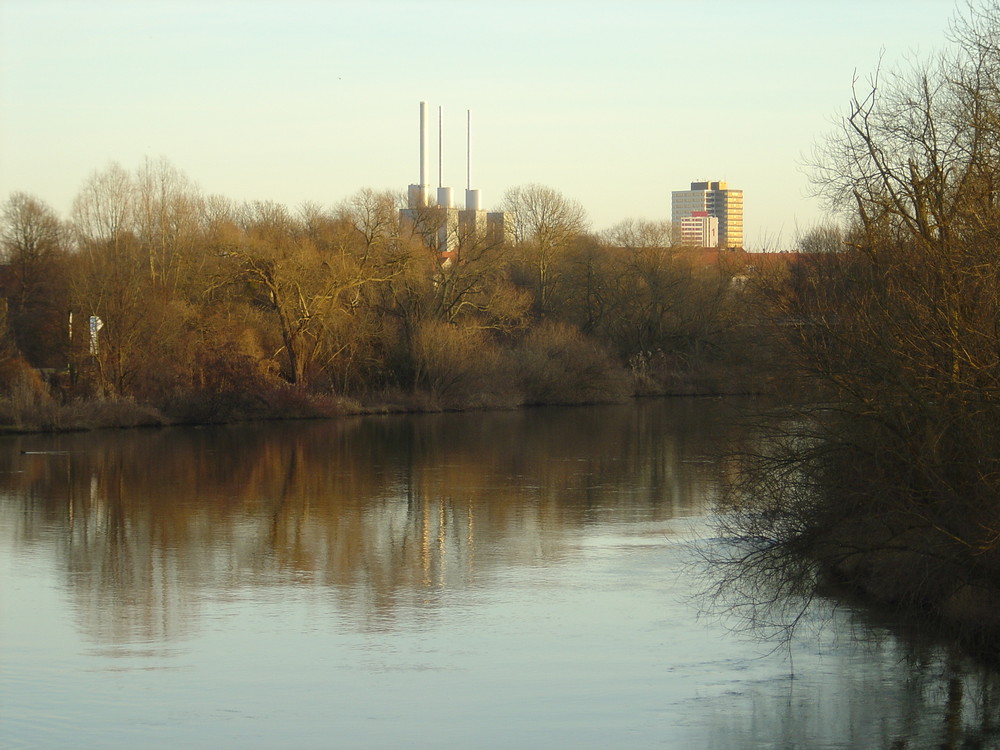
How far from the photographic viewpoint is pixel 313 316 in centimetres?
4209

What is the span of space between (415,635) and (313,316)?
3132 cm

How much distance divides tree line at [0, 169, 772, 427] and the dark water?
15865 millimetres

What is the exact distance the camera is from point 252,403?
39.3 metres

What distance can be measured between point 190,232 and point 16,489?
2809 centimetres

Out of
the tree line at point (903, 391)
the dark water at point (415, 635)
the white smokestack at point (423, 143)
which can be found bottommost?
the dark water at point (415, 635)

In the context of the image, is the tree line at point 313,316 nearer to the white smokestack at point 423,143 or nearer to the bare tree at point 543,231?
the bare tree at point 543,231

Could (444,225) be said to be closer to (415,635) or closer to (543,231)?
(543,231)

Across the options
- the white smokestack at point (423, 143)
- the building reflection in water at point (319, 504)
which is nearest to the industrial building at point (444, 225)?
the building reflection in water at point (319, 504)

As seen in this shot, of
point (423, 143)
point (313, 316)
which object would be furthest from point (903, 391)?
point (423, 143)

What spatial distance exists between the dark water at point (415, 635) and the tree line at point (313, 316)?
15865mm

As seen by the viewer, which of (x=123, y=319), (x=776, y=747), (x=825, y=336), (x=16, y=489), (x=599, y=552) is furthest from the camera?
(x=123, y=319)

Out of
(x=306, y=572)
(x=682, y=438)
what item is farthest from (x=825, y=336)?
(x=682, y=438)

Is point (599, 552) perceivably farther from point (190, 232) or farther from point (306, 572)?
point (190, 232)

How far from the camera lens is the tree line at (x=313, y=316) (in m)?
37.9
